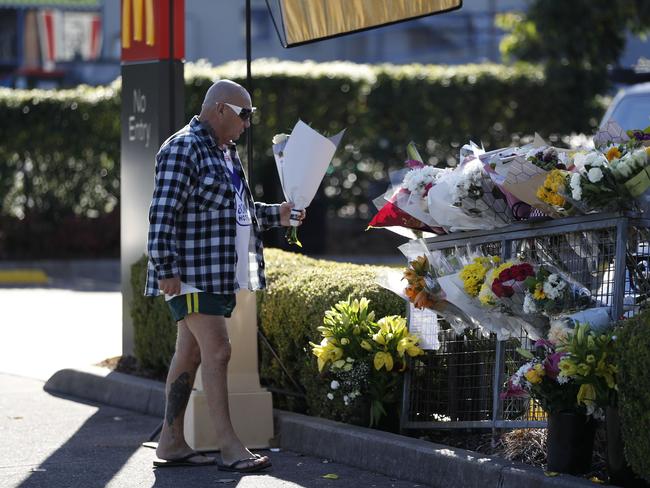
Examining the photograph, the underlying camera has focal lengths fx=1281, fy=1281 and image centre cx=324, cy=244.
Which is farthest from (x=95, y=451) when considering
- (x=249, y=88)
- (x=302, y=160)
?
(x=249, y=88)

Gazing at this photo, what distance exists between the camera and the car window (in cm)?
979

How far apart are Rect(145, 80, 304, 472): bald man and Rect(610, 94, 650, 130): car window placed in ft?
14.4

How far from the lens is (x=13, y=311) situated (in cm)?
1390

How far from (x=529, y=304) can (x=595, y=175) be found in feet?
2.08

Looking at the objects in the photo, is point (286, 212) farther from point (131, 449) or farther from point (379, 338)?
point (131, 449)

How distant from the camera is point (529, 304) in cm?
554

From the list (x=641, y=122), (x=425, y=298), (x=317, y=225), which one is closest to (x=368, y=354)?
(x=425, y=298)

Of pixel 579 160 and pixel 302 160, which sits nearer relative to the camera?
pixel 579 160

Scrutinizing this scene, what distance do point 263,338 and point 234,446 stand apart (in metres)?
1.33

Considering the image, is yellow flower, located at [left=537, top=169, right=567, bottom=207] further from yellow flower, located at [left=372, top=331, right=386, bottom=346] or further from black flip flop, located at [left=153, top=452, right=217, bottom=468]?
black flip flop, located at [left=153, top=452, right=217, bottom=468]

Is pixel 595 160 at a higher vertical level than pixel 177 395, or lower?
higher

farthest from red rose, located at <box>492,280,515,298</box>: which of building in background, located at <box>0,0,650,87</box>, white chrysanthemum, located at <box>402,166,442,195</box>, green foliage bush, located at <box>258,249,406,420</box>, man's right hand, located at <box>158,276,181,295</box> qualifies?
building in background, located at <box>0,0,650,87</box>

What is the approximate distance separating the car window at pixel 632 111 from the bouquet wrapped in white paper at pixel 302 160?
403 centimetres

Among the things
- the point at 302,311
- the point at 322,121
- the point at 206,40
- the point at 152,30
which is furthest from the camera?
the point at 206,40
